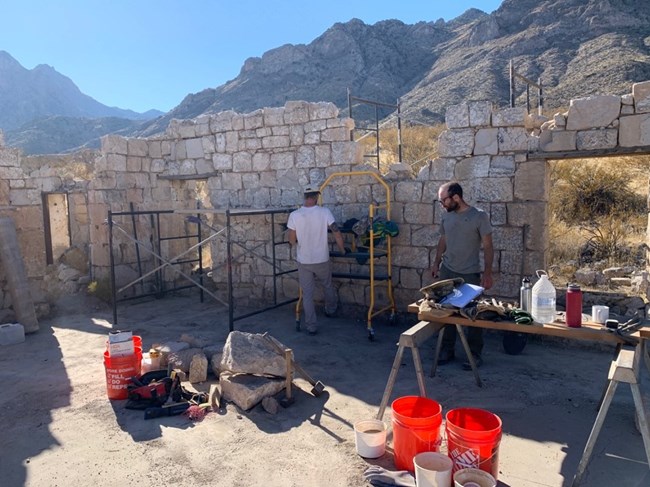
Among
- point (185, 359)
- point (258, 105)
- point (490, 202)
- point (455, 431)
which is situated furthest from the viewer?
point (258, 105)

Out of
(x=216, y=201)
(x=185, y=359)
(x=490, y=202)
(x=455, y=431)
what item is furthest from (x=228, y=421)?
(x=216, y=201)

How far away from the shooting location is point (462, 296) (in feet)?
A: 12.6

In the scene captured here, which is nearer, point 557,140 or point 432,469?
point 432,469

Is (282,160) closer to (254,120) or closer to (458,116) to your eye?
(254,120)

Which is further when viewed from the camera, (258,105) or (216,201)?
(258,105)

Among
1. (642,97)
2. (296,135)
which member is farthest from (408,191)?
(642,97)

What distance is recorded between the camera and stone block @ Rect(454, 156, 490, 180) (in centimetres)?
601

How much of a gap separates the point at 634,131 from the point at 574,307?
2894 mm

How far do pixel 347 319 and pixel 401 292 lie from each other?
0.93m

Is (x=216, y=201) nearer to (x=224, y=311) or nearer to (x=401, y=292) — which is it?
(x=224, y=311)

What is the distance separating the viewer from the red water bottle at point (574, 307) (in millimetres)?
3326

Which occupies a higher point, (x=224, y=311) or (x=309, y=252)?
(x=309, y=252)

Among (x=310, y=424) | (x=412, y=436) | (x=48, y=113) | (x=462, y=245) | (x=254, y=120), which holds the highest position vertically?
(x=48, y=113)

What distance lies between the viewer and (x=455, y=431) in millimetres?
3098
